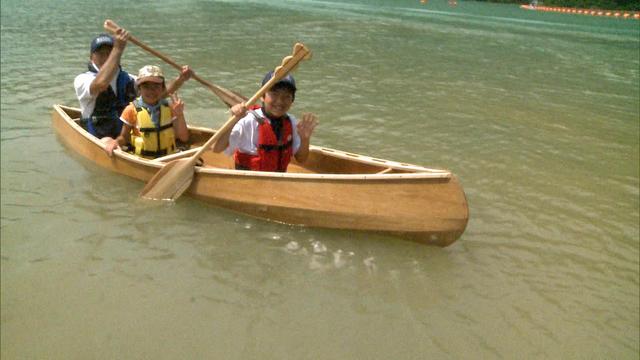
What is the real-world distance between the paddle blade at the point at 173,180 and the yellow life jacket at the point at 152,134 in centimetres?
66

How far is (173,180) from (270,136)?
125 centimetres

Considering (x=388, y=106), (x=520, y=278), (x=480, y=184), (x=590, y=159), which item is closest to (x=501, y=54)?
(x=388, y=106)

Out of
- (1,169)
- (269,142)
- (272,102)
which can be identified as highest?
(272,102)

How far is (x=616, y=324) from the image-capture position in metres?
4.18

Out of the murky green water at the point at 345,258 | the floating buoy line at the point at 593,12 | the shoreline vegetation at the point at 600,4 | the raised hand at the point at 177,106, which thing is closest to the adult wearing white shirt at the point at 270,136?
the murky green water at the point at 345,258

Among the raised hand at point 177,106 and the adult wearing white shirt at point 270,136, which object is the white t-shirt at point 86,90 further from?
the adult wearing white shirt at point 270,136

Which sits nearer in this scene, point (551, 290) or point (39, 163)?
point (551, 290)

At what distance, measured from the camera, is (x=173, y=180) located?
5469mm

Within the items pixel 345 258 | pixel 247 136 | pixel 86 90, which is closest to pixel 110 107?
pixel 86 90

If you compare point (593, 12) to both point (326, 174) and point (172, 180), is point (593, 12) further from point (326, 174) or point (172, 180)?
point (172, 180)

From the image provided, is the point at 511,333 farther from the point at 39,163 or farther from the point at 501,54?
the point at 501,54

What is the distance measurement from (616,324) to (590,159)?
4531mm

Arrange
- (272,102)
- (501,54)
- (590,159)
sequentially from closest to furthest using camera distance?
1. (272,102)
2. (590,159)
3. (501,54)

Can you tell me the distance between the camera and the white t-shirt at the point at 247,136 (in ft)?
16.7
